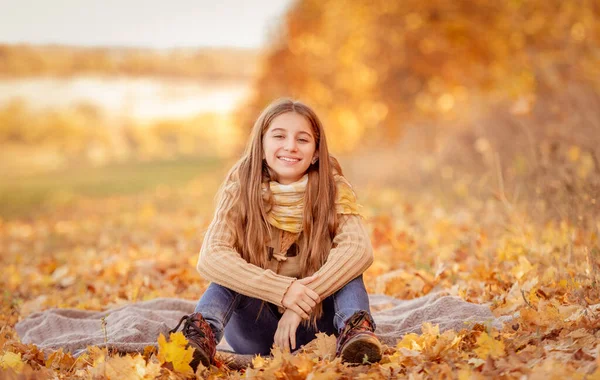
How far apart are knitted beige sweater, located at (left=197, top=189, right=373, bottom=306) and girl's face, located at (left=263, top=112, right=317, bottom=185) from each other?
375 mm

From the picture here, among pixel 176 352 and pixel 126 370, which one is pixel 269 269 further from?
pixel 126 370

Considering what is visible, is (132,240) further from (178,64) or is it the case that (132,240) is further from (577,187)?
(178,64)

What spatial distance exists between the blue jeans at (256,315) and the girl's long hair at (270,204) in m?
0.11

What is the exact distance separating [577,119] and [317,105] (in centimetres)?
668

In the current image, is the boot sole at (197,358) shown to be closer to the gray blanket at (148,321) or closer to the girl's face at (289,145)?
the gray blanket at (148,321)

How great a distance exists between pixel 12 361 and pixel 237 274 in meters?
1.03

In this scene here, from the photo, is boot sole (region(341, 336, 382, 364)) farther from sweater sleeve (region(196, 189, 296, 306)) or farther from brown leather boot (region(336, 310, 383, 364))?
sweater sleeve (region(196, 189, 296, 306))

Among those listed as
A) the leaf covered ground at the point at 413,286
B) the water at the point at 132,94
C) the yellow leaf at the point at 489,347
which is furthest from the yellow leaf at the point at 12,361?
the water at the point at 132,94

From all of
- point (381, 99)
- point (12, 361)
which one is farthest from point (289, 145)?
point (381, 99)

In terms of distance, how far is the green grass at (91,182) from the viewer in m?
15.7

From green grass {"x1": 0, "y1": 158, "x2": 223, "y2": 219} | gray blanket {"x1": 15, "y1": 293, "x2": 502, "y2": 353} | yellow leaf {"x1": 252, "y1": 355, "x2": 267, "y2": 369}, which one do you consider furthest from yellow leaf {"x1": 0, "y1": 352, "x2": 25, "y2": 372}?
green grass {"x1": 0, "y1": 158, "x2": 223, "y2": 219}

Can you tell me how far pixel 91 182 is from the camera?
2166 centimetres

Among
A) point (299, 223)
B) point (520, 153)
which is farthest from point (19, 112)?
point (299, 223)

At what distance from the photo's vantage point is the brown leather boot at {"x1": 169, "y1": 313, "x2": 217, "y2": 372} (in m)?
2.66
